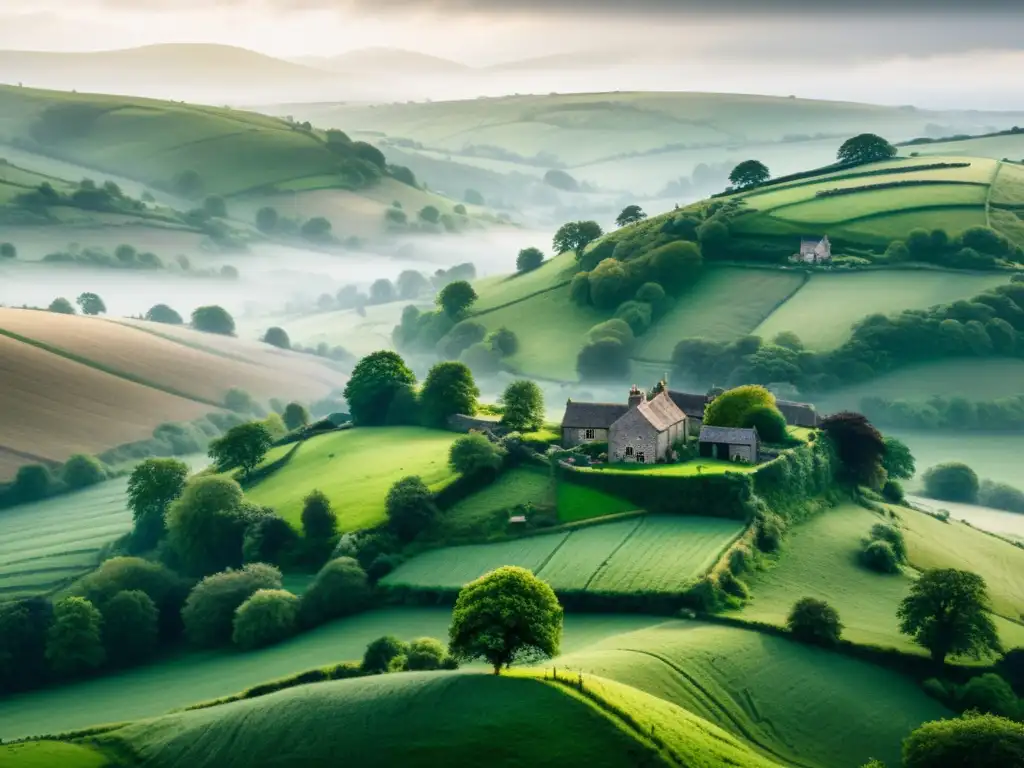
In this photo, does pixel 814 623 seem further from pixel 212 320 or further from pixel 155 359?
pixel 212 320

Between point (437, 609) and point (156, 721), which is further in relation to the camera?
point (437, 609)

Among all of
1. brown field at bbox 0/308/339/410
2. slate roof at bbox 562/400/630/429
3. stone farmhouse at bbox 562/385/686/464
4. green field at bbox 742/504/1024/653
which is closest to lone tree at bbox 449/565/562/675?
green field at bbox 742/504/1024/653

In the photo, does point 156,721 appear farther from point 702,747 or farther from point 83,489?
point 83,489

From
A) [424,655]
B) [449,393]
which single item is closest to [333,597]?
[424,655]

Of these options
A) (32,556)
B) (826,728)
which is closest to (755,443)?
(826,728)

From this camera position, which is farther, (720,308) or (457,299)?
(457,299)
